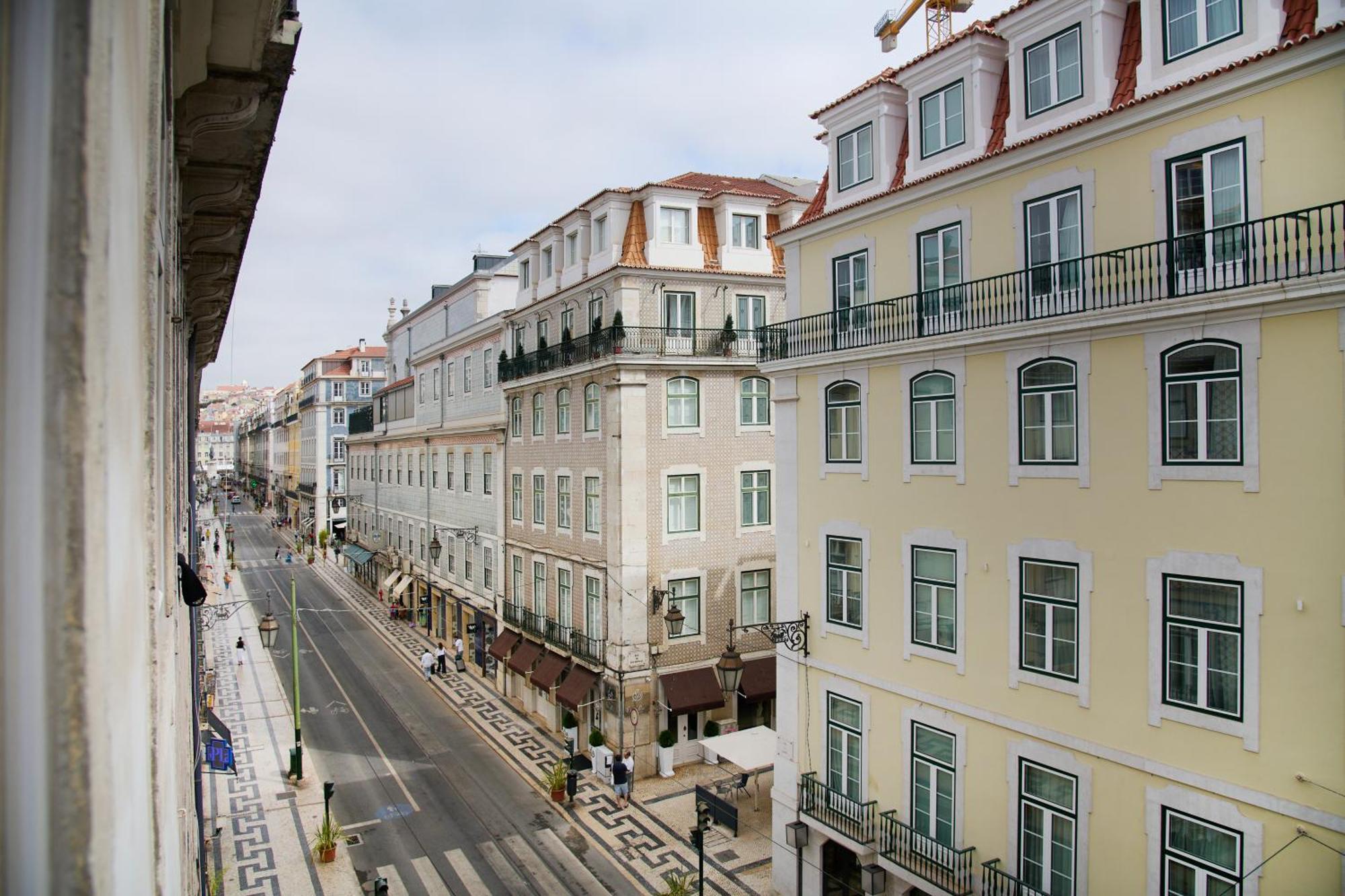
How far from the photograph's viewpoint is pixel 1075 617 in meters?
12.5

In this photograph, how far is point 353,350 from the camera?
81.9 m

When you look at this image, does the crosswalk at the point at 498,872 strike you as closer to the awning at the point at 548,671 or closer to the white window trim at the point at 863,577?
the awning at the point at 548,671

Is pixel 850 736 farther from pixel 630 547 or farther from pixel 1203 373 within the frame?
pixel 630 547

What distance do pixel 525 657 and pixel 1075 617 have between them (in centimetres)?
2189

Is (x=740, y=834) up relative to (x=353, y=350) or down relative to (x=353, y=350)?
down

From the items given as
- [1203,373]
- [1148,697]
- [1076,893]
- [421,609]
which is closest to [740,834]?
[1076,893]

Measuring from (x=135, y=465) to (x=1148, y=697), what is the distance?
1262 cm

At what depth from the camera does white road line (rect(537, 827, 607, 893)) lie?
1902cm

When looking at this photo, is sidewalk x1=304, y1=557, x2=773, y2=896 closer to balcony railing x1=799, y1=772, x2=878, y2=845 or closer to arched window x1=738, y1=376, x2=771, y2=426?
balcony railing x1=799, y1=772, x2=878, y2=845

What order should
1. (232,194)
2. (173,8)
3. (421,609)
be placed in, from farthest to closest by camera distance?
(421,609) < (232,194) < (173,8)

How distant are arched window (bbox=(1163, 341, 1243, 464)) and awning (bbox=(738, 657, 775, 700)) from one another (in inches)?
662

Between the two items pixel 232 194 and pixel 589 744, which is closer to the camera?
pixel 232 194

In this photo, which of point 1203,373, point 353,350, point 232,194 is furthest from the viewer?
point 353,350

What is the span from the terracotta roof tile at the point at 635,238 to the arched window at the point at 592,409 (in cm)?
412
